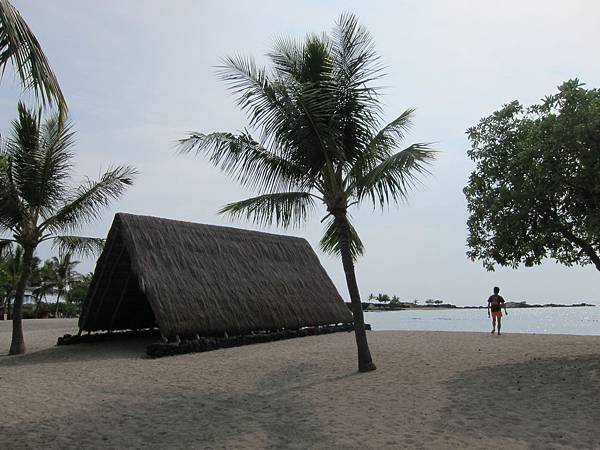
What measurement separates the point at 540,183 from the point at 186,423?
5706 mm

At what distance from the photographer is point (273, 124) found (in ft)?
27.9

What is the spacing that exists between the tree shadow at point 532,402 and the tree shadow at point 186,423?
169cm

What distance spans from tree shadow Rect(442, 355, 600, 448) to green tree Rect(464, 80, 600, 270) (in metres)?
1.84

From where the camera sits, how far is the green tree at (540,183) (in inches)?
281

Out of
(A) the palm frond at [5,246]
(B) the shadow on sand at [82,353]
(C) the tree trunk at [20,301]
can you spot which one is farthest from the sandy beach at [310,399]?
(A) the palm frond at [5,246]

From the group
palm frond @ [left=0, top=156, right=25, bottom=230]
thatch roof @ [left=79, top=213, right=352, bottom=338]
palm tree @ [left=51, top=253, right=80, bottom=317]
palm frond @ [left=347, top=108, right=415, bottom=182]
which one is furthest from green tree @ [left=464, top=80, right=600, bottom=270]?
palm tree @ [left=51, top=253, right=80, bottom=317]

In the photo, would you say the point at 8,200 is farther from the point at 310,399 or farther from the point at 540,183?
the point at 540,183

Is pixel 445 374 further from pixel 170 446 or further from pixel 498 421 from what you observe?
pixel 170 446

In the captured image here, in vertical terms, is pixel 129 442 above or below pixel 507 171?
below

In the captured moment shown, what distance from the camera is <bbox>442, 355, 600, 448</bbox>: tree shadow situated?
485 centimetres

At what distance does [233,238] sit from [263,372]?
6673 millimetres

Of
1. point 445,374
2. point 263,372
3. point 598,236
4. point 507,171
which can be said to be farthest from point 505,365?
point 263,372

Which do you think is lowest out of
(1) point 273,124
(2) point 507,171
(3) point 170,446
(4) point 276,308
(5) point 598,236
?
(3) point 170,446

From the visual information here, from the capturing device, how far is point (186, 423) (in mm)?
5508
